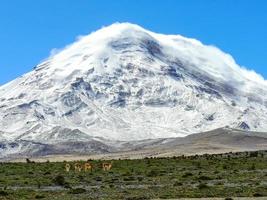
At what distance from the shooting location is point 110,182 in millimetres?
56062

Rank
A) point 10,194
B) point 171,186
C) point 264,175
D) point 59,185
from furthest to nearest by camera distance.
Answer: point 264,175 < point 59,185 < point 171,186 < point 10,194

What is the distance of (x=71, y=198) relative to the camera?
4072 cm

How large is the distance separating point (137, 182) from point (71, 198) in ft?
49.1

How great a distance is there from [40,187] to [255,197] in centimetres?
1934

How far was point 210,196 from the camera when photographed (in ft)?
129

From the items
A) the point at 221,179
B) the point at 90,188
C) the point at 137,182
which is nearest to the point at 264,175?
the point at 221,179

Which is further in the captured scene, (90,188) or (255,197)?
(90,188)

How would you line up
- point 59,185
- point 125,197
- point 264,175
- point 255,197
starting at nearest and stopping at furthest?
point 255,197 → point 125,197 → point 59,185 → point 264,175

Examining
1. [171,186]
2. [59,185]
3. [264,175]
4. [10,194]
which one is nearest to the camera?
[10,194]

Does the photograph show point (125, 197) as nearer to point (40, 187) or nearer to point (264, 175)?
point (40, 187)

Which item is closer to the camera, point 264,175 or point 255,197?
point 255,197

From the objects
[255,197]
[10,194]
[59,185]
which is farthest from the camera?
[59,185]

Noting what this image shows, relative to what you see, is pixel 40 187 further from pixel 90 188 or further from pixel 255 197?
pixel 255 197

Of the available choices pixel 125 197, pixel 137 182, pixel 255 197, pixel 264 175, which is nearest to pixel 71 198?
pixel 125 197
